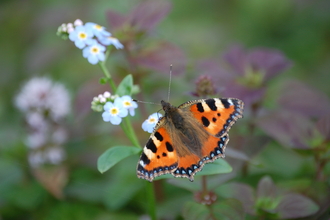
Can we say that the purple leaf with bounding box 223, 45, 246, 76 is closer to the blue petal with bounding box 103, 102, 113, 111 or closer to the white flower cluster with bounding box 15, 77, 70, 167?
the blue petal with bounding box 103, 102, 113, 111

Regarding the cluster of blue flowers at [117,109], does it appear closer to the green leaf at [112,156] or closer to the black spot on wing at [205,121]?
the green leaf at [112,156]

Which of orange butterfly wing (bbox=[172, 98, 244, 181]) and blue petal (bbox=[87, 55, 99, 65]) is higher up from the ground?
blue petal (bbox=[87, 55, 99, 65])

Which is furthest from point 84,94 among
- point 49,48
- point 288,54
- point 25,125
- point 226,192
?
point 288,54

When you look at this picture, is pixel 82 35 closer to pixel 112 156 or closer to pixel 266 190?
pixel 112 156

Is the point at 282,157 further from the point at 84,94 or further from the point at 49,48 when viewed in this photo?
the point at 49,48

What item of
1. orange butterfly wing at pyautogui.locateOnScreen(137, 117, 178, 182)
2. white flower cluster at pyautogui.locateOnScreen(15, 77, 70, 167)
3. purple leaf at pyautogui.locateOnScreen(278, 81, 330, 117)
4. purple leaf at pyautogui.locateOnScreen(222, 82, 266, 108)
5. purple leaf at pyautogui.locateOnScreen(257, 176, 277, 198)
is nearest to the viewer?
orange butterfly wing at pyautogui.locateOnScreen(137, 117, 178, 182)

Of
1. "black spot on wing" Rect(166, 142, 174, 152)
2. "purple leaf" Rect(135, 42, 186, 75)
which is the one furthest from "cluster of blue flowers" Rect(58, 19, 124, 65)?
"black spot on wing" Rect(166, 142, 174, 152)

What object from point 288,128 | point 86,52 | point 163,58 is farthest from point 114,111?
point 288,128
